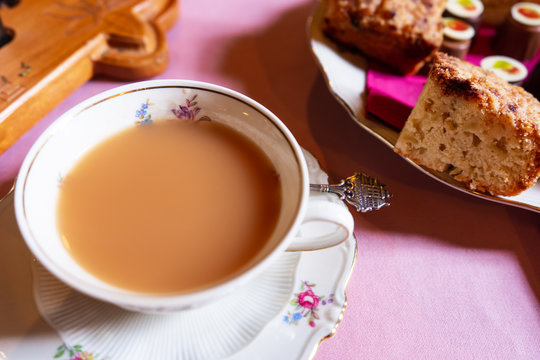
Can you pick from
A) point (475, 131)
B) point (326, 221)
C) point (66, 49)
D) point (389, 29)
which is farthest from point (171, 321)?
point (389, 29)

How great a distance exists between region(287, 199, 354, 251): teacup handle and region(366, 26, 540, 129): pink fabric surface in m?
0.43

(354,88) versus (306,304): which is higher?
(354,88)

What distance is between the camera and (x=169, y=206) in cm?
83

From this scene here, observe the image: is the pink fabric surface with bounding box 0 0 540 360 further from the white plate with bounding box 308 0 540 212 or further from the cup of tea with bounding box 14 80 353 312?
the cup of tea with bounding box 14 80 353 312

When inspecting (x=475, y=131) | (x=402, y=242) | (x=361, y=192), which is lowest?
(x=402, y=242)

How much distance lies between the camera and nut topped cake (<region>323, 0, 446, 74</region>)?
49.6 inches

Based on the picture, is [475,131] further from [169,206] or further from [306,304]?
[169,206]

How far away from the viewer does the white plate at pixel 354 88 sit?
0.98m

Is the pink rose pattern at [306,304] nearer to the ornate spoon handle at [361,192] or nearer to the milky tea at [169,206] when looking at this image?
the milky tea at [169,206]

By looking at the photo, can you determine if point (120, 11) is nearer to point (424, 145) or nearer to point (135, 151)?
point (135, 151)

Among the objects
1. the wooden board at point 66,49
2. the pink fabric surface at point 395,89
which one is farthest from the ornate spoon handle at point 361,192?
the wooden board at point 66,49

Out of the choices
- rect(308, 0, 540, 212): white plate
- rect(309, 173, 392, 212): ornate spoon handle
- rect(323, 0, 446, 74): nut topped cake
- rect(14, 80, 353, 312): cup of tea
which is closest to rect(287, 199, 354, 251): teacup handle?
rect(14, 80, 353, 312): cup of tea

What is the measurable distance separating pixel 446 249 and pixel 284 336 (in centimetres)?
51

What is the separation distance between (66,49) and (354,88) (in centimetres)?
84
